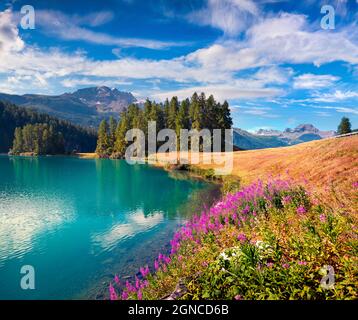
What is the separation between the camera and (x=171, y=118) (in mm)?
115500

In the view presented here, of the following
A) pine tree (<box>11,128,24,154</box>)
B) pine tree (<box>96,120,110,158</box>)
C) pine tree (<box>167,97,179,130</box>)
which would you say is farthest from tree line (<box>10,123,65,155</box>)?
pine tree (<box>167,97,179,130</box>)

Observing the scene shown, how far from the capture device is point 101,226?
2225cm

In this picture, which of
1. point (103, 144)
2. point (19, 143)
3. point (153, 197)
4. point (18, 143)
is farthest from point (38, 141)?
point (153, 197)

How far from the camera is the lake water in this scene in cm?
1327

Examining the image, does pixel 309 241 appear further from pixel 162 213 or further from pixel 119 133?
pixel 119 133

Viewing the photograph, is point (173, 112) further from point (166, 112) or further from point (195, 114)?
point (195, 114)

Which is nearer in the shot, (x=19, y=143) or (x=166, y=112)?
(x=166, y=112)

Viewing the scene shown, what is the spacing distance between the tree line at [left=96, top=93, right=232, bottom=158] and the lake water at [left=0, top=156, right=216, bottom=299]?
241 feet

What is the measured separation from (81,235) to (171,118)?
9794 centimetres

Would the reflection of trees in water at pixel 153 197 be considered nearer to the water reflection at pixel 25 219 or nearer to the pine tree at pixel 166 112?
the water reflection at pixel 25 219

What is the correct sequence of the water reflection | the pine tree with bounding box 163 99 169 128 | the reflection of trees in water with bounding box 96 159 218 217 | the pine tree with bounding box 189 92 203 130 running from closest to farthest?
the water reflection → the reflection of trees in water with bounding box 96 159 218 217 → the pine tree with bounding box 189 92 203 130 → the pine tree with bounding box 163 99 169 128

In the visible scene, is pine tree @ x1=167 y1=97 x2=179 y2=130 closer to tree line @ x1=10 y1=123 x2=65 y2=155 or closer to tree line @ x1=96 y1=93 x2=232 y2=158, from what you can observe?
tree line @ x1=96 y1=93 x2=232 y2=158

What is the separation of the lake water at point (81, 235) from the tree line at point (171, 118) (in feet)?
241

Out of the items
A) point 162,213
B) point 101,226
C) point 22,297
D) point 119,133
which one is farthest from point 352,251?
point 119,133
